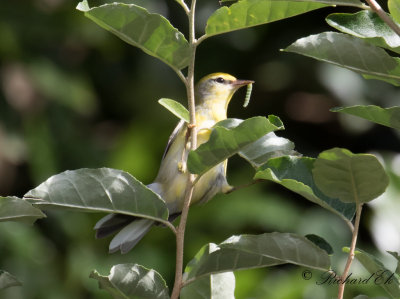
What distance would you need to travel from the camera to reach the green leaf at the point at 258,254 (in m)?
1.33

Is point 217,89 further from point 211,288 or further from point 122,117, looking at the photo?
point 122,117

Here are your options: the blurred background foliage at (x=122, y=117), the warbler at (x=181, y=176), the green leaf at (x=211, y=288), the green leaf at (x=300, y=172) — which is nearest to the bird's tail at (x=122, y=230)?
the warbler at (x=181, y=176)

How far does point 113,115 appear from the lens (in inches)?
189

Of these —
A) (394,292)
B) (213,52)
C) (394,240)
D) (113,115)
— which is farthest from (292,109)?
(394,292)

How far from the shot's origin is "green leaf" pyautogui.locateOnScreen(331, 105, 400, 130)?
130 centimetres

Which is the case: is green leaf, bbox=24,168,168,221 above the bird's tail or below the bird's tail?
above

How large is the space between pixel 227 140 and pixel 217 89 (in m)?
1.71

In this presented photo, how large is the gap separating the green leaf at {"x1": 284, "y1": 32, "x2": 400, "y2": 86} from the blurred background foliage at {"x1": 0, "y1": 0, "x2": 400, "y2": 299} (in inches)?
94.2

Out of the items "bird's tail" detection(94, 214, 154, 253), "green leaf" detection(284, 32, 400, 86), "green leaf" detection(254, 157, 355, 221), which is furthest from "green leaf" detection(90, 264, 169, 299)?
"bird's tail" detection(94, 214, 154, 253)

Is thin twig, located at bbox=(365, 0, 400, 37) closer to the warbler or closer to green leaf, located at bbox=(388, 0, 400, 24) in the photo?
green leaf, located at bbox=(388, 0, 400, 24)

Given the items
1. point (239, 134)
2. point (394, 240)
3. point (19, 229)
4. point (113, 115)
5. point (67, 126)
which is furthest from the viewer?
point (113, 115)

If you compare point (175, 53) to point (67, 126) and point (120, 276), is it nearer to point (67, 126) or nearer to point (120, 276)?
point (120, 276)

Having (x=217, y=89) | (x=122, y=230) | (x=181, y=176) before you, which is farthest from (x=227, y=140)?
(x=217, y=89)

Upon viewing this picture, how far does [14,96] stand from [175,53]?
137 inches
